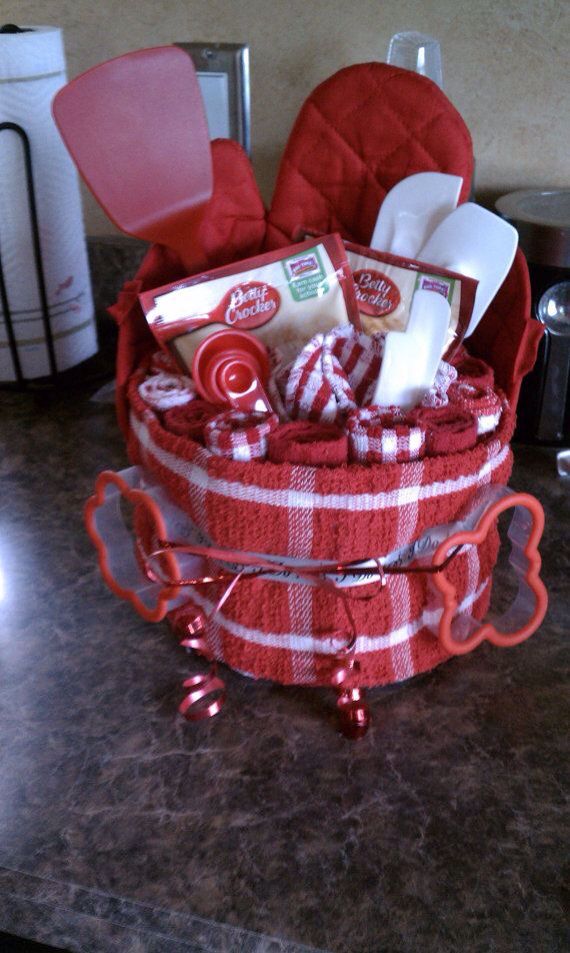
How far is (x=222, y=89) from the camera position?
0.87m

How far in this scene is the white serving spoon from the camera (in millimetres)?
574

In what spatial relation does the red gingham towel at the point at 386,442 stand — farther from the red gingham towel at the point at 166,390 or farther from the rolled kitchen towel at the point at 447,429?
the red gingham towel at the point at 166,390

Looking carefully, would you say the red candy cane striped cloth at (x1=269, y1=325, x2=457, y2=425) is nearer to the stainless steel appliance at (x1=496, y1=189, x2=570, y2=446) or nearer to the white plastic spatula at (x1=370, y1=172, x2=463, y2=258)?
the white plastic spatula at (x1=370, y1=172, x2=463, y2=258)

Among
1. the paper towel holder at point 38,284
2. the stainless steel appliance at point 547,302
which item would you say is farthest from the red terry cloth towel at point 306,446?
the paper towel holder at point 38,284

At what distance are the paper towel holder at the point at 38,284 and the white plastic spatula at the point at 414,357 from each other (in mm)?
481

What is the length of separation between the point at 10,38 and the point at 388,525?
1.97 feet

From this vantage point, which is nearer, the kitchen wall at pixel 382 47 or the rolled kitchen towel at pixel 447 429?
the rolled kitchen towel at pixel 447 429

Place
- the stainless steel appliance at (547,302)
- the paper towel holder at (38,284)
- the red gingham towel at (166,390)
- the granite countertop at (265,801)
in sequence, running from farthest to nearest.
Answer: the paper towel holder at (38,284) < the stainless steel appliance at (547,302) < the red gingham towel at (166,390) < the granite countertop at (265,801)

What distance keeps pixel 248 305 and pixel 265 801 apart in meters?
0.30

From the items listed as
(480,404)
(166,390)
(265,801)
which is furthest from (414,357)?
(265,801)

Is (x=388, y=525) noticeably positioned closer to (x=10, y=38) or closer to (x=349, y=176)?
(x=349, y=176)

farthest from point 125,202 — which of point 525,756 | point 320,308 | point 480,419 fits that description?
point 525,756

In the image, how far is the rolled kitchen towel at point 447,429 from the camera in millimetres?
472

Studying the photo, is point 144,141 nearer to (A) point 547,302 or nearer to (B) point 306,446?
(B) point 306,446
